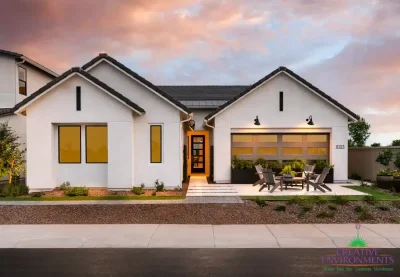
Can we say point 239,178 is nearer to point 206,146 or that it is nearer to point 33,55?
point 206,146

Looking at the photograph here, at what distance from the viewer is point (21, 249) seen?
23.5 feet

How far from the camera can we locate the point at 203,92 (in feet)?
85.1

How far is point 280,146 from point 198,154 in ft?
21.2

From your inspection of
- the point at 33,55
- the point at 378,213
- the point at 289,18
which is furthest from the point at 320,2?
the point at 33,55

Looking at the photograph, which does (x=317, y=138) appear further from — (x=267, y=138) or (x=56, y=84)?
(x=56, y=84)

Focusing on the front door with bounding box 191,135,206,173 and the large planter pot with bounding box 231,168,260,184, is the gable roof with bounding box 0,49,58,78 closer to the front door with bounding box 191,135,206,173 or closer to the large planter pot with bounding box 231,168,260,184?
the front door with bounding box 191,135,206,173

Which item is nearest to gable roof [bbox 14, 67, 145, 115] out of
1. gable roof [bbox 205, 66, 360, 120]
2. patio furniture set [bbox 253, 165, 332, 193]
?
gable roof [bbox 205, 66, 360, 120]

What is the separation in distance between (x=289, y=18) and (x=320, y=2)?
181cm

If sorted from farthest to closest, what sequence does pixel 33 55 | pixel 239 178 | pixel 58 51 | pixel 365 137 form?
pixel 365 137 < pixel 33 55 < pixel 58 51 < pixel 239 178

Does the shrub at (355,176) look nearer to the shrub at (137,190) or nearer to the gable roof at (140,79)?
the gable roof at (140,79)

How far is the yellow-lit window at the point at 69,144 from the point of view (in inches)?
573

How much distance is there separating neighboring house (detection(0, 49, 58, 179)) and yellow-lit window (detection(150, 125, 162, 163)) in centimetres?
905

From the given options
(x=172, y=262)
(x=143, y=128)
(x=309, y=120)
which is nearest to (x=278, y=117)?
(x=309, y=120)

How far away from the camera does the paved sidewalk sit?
7.43 metres
